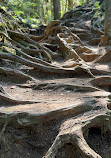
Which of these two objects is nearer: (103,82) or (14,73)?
(103,82)

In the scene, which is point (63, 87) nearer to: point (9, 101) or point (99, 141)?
point (9, 101)

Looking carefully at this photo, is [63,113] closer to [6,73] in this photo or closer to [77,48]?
[6,73]

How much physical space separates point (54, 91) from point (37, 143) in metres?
1.67

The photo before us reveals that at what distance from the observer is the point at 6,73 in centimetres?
491

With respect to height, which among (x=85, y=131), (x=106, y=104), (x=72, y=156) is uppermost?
(x=106, y=104)

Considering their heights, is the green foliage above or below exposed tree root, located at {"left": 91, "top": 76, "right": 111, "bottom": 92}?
above

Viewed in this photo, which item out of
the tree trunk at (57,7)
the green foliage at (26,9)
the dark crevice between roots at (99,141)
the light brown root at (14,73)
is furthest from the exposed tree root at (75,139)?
the tree trunk at (57,7)

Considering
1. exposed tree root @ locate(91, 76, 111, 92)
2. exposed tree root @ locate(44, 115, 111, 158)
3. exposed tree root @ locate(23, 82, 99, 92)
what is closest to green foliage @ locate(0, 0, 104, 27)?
exposed tree root @ locate(23, 82, 99, 92)

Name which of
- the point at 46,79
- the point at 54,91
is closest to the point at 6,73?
the point at 46,79

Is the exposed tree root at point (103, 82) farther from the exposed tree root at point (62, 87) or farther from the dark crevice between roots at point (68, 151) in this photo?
the dark crevice between roots at point (68, 151)

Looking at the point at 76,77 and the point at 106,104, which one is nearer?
the point at 106,104

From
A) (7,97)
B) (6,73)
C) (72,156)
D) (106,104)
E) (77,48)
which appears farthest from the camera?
(77,48)

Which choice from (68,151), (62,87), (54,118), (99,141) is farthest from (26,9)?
(68,151)

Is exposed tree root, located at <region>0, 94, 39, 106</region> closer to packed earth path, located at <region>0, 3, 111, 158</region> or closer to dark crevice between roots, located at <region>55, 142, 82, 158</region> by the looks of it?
packed earth path, located at <region>0, 3, 111, 158</region>
